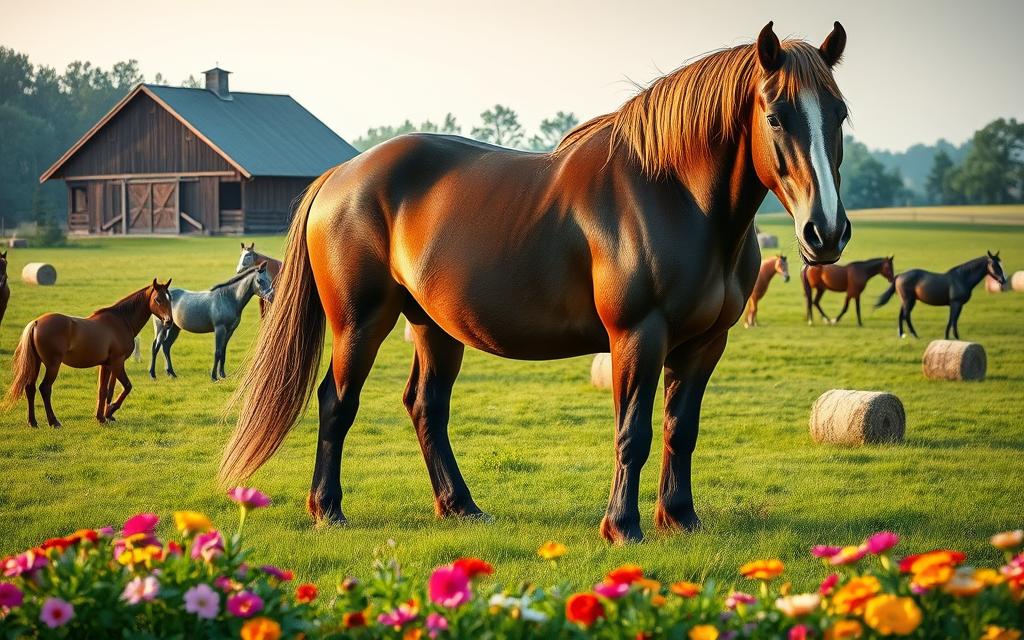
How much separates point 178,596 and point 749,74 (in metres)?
3.40

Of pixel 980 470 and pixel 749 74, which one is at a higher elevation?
pixel 749 74

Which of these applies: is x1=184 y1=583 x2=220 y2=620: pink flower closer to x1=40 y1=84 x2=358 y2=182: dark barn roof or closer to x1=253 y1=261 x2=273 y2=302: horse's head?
x1=253 y1=261 x2=273 y2=302: horse's head

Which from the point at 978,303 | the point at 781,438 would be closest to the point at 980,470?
the point at 781,438

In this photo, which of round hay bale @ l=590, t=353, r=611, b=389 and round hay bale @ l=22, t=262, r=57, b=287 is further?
round hay bale @ l=22, t=262, r=57, b=287

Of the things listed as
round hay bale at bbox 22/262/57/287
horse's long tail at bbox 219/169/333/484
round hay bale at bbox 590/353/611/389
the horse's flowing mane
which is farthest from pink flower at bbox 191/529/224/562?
round hay bale at bbox 22/262/57/287

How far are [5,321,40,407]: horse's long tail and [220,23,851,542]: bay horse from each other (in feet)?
14.2

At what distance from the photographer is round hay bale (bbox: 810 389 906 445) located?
8.96 m

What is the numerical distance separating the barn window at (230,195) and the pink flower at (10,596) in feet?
139

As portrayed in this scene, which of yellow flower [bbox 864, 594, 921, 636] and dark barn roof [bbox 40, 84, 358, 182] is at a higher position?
dark barn roof [bbox 40, 84, 358, 182]

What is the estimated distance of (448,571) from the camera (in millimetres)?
3010

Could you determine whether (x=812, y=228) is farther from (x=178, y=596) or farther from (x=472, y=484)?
(x=472, y=484)

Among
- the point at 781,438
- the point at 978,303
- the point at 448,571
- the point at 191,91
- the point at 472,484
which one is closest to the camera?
the point at 448,571

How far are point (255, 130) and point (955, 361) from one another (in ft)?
120

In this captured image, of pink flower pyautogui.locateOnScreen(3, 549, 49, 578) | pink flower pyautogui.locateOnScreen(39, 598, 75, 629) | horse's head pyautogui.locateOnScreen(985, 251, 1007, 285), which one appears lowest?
pink flower pyautogui.locateOnScreen(39, 598, 75, 629)
